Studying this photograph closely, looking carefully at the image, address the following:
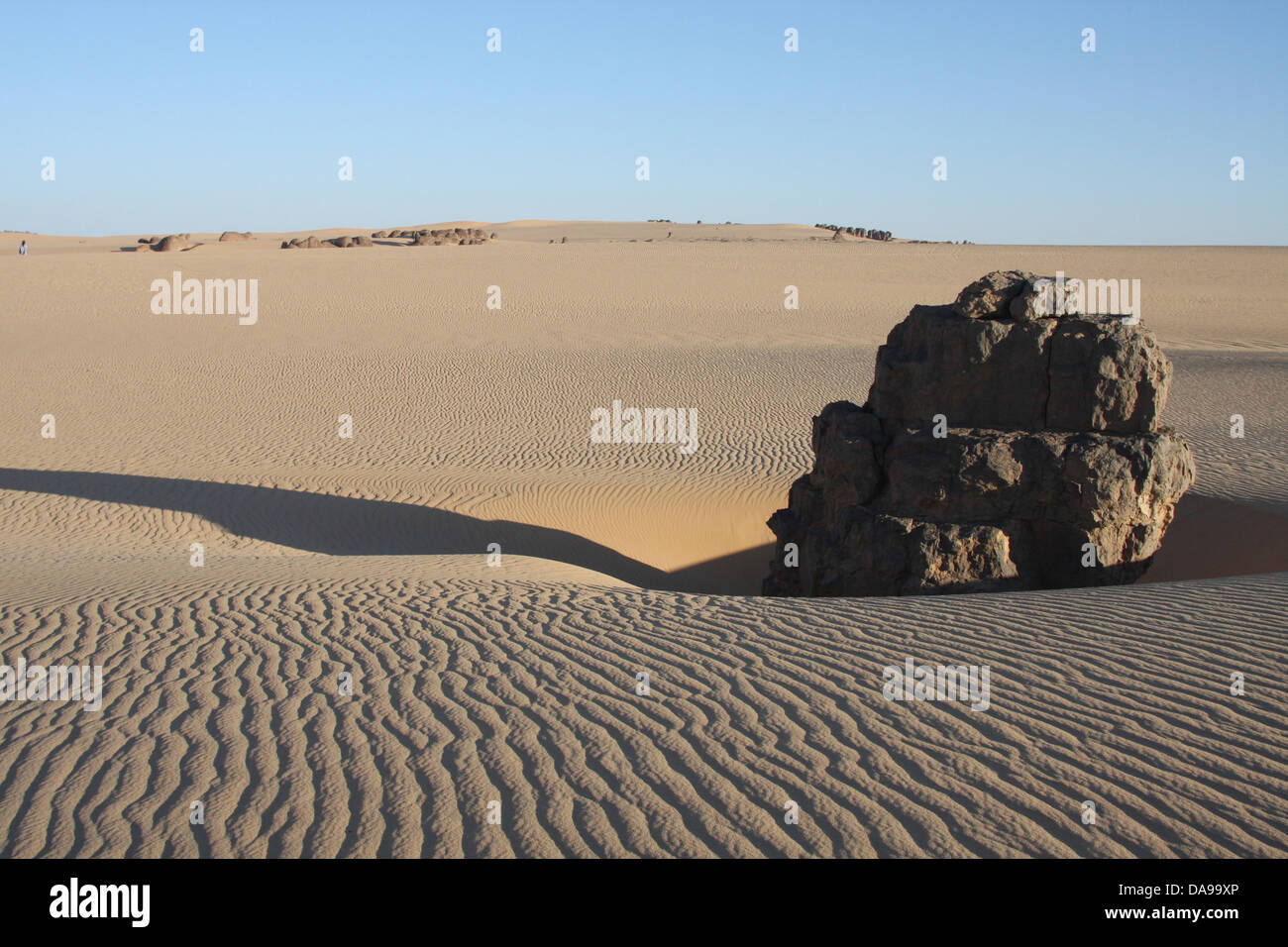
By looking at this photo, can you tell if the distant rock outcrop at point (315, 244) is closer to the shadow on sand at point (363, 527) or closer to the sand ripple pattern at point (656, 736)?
the shadow on sand at point (363, 527)

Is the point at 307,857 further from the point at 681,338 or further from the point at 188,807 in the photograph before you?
the point at 681,338

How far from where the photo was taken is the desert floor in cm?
444

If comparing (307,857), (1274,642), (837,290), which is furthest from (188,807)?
(837,290)

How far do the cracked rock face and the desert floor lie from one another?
1060 millimetres

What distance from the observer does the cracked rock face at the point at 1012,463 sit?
32.7 feet

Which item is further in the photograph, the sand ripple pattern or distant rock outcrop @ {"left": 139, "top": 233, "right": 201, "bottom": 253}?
distant rock outcrop @ {"left": 139, "top": 233, "right": 201, "bottom": 253}

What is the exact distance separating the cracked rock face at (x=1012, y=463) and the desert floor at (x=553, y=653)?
1060mm

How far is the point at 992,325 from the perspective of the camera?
10.3 m

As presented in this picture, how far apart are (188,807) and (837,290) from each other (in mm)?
41030

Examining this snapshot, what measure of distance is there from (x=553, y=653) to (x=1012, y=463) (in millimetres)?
5609
